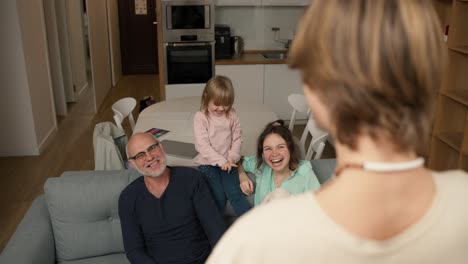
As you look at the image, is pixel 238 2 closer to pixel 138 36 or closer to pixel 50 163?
pixel 50 163

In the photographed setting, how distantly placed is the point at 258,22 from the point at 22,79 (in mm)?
2586

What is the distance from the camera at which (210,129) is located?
2.57 m

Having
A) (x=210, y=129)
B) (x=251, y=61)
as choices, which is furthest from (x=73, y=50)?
(x=210, y=129)

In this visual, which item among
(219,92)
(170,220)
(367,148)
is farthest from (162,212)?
(367,148)

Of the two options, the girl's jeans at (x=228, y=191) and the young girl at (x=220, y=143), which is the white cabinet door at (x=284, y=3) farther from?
the girl's jeans at (x=228, y=191)

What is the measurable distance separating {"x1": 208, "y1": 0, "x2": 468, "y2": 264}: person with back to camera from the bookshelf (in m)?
3.21

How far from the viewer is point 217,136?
2578mm

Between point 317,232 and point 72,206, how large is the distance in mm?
1937

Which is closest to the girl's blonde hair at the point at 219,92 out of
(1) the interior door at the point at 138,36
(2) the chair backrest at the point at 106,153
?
(2) the chair backrest at the point at 106,153

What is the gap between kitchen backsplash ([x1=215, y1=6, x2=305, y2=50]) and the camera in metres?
5.57

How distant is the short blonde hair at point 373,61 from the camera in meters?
0.49

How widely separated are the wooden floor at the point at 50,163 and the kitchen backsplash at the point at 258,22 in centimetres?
108

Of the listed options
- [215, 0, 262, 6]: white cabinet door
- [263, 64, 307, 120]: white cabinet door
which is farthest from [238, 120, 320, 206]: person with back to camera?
[215, 0, 262, 6]: white cabinet door

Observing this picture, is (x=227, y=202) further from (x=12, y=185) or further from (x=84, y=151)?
(x=84, y=151)
